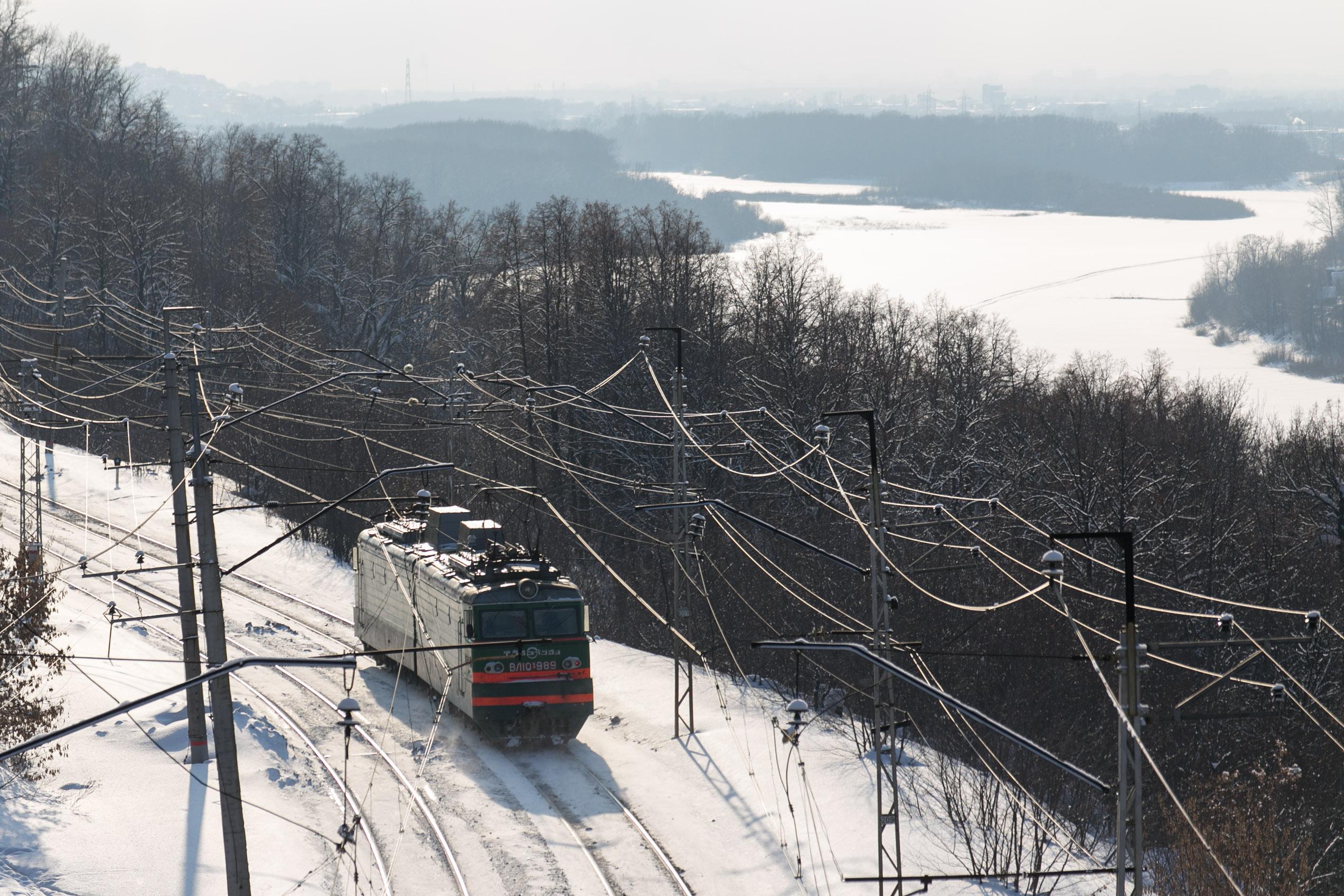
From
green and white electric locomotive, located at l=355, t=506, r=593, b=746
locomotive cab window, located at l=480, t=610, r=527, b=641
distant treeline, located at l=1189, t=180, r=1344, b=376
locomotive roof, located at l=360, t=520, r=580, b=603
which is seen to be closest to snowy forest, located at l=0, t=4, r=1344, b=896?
locomotive roof, located at l=360, t=520, r=580, b=603

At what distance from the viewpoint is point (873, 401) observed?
176 ft

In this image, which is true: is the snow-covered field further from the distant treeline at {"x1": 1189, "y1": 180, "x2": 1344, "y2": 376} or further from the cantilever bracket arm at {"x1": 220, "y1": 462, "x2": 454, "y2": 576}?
the distant treeline at {"x1": 1189, "y1": 180, "x2": 1344, "y2": 376}

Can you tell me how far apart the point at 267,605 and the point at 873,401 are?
24596mm

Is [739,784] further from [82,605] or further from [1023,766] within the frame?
[82,605]

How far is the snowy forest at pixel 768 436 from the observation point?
32.6m

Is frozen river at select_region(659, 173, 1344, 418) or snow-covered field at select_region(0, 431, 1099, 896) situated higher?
frozen river at select_region(659, 173, 1344, 418)

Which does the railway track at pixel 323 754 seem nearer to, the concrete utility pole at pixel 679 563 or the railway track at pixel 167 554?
the railway track at pixel 167 554

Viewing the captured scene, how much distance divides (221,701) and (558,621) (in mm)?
7586

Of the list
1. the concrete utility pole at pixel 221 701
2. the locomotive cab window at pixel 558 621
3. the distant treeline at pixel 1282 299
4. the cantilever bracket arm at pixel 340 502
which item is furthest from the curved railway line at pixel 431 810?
the distant treeline at pixel 1282 299

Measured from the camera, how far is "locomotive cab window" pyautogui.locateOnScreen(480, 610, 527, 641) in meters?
24.3

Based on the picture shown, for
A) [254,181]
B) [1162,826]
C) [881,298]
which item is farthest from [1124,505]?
[881,298]

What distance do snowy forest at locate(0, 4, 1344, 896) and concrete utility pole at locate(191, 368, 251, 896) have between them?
6225mm

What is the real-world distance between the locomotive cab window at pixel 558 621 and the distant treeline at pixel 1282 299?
357 feet

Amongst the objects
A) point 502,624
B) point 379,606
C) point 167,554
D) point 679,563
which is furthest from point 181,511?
point 167,554
